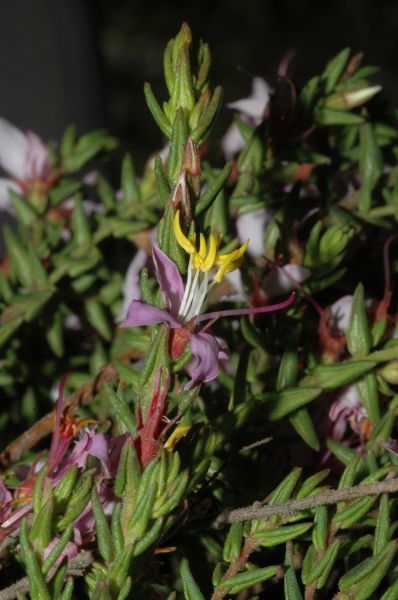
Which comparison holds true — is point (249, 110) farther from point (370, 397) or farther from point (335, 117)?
point (370, 397)

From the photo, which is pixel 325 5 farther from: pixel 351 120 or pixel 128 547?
pixel 128 547

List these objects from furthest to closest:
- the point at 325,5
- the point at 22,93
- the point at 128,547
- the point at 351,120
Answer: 1. the point at 325,5
2. the point at 22,93
3. the point at 351,120
4. the point at 128,547

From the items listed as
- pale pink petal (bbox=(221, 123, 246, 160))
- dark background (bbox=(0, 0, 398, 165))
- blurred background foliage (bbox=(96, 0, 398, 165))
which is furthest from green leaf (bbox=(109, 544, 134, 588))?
blurred background foliage (bbox=(96, 0, 398, 165))

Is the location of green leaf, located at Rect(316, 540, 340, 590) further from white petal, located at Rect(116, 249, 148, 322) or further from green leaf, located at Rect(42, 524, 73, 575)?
white petal, located at Rect(116, 249, 148, 322)

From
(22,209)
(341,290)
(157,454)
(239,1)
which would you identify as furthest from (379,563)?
(239,1)

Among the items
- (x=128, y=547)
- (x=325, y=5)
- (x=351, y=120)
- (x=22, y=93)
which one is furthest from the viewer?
(x=325, y=5)

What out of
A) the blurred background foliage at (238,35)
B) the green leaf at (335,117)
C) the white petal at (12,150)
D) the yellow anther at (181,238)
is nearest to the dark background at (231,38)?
the blurred background foliage at (238,35)
